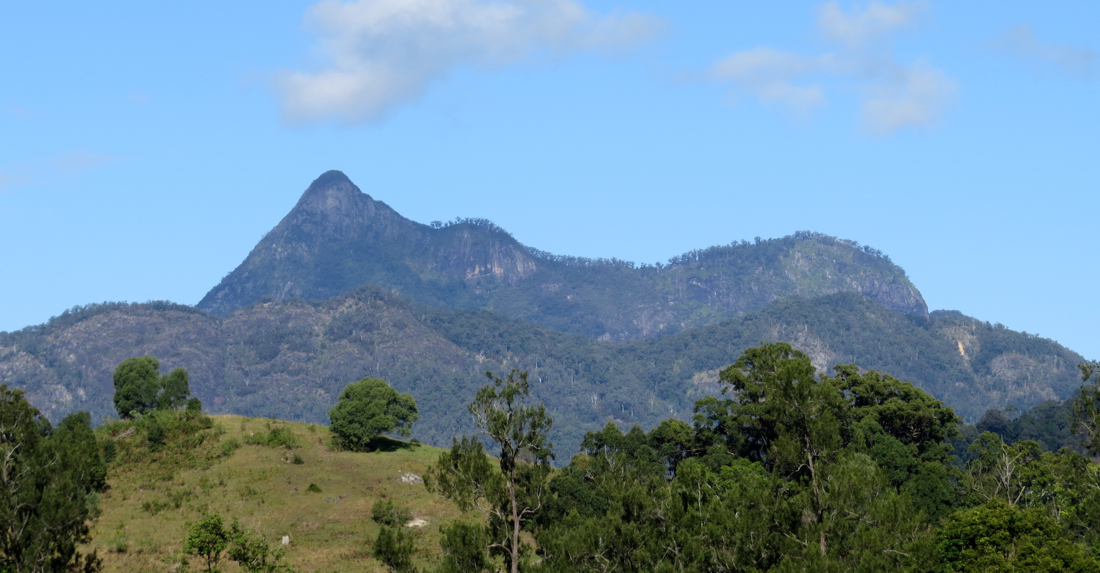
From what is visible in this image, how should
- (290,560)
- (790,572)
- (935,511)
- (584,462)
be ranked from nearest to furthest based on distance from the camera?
(790,572)
(290,560)
(935,511)
(584,462)

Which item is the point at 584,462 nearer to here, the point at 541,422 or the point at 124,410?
the point at 124,410

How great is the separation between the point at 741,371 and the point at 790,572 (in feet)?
230

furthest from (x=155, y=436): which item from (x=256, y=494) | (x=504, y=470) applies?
(x=504, y=470)

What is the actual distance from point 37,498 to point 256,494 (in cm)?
4290

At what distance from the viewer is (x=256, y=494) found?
9581 centimetres

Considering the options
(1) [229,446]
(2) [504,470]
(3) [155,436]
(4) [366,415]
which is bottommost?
(2) [504,470]

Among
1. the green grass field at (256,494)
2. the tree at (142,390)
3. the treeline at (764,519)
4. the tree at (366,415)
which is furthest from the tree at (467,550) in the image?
the tree at (142,390)

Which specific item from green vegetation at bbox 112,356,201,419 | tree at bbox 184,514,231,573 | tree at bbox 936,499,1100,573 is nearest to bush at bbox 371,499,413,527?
tree at bbox 184,514,231,573

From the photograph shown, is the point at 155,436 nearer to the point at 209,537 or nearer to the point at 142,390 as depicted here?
the point at 142,390

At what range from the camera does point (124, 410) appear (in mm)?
124812

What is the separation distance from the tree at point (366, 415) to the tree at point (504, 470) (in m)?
64.5

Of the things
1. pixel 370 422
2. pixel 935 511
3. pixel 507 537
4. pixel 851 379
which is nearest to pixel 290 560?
pixel 507 537

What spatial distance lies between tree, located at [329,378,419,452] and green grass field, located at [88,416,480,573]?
2.24m

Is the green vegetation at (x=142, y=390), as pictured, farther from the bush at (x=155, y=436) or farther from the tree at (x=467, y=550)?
the tree at (x=467, y=550)
